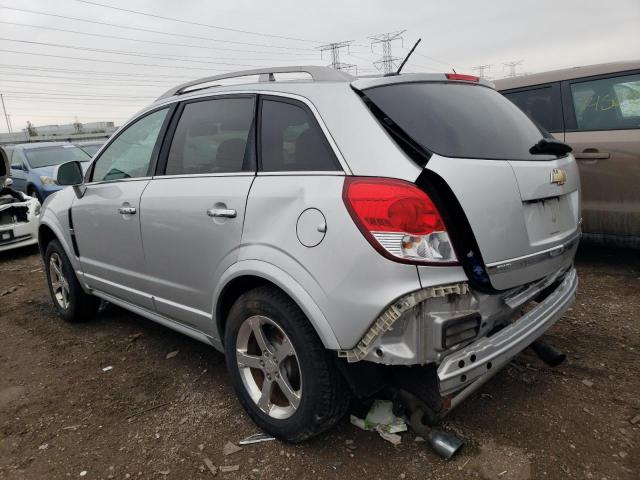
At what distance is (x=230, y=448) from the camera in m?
2.55

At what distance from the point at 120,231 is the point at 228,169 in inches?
45.2

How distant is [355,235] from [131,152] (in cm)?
224

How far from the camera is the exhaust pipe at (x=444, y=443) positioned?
2326mm

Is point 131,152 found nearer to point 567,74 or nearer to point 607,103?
point 567,74

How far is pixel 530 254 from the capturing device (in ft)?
7.47

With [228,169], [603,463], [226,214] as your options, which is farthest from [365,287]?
[603,463]

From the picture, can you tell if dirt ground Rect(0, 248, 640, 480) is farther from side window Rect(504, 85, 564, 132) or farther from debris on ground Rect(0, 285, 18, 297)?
debris on ground Rect(0, 285, 18, 297)

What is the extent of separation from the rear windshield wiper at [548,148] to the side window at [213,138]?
1431mm

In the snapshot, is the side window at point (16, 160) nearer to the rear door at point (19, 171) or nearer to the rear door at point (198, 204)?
the rear door at point (19, 171)

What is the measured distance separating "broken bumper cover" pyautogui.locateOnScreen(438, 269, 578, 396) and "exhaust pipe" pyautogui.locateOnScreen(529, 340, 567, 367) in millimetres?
382

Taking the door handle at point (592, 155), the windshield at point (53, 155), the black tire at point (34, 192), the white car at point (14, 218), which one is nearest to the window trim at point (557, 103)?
the door handle at point (592, 155)

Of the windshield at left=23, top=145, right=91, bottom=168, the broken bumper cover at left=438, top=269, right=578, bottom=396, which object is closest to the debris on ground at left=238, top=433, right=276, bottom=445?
the broken bumper cover at left=438, top=269, right=578, bottom=396

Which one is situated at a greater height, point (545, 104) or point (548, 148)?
point (545, 104)

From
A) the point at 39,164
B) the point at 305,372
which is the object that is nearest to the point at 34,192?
the point at 39,164
